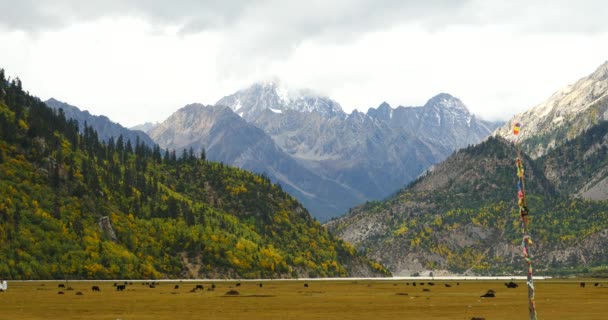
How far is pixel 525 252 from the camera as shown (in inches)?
2180

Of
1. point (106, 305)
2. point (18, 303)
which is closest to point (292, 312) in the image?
point (106, 305)

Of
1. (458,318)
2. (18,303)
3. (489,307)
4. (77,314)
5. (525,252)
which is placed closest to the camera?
(525,252)

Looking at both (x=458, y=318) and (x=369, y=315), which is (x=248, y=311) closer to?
(x=369, y=315)

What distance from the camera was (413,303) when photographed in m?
107

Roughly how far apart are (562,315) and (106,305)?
49768 mm

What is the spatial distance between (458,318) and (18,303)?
5171cm

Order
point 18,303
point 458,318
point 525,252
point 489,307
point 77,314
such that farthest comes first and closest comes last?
1. point 18,303
2. point 489,307
3. point 77,314
4. point 458,318
5. point 525,252

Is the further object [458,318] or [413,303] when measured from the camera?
[413,303]

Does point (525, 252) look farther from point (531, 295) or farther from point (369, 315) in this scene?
point (369, 315)

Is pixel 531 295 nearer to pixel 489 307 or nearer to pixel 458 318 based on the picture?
pixel 458 318

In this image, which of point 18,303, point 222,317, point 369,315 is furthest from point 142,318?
point 18,303

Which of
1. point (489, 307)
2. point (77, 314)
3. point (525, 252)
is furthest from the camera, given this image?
point (489, 307)

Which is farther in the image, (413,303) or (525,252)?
(413,303)

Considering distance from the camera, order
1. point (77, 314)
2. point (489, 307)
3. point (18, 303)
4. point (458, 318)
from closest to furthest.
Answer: point (458, 318)
point (77, 314)
point (489, 307)
point (18, 303)
